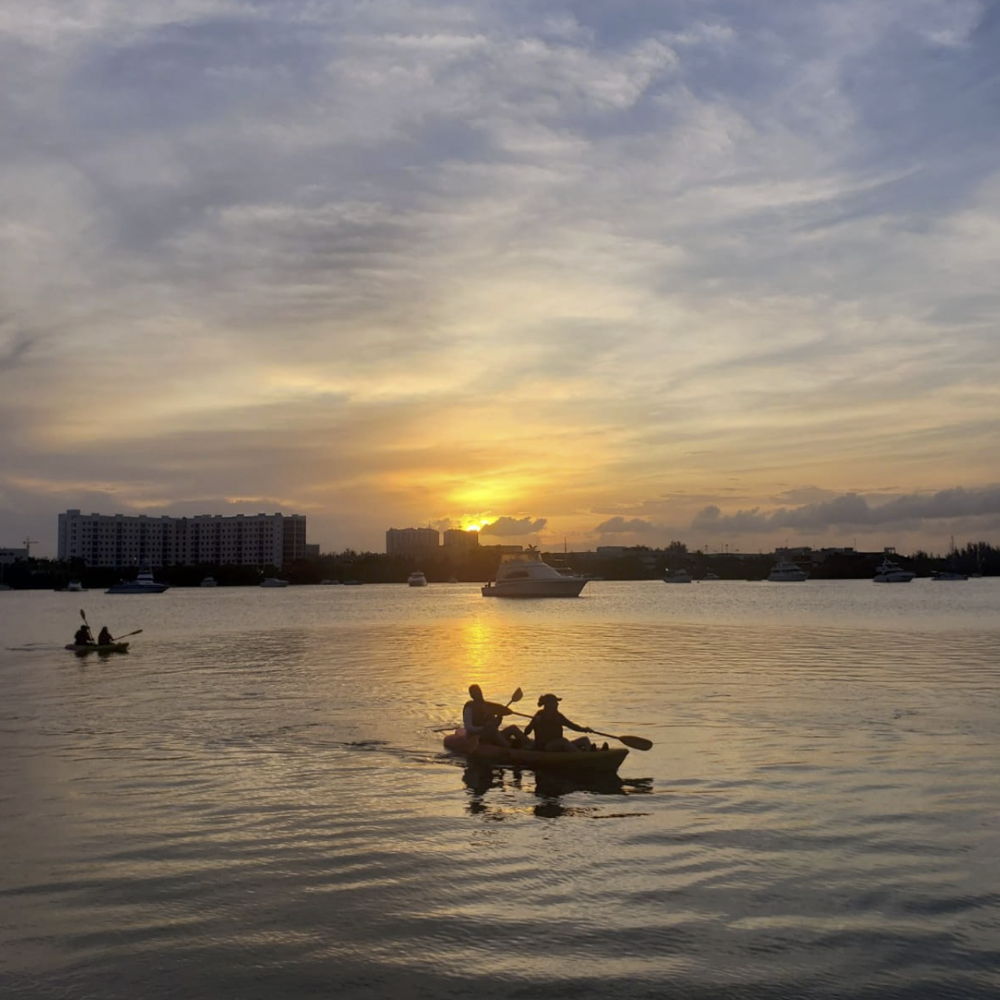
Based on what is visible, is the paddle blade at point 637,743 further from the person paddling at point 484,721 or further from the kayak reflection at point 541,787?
the person paddling at point 484,721

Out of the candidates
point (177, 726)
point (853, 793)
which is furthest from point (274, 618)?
point (853, 793)

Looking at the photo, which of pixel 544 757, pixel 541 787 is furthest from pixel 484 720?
pixel 541 787

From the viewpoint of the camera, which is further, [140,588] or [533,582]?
[140,588]

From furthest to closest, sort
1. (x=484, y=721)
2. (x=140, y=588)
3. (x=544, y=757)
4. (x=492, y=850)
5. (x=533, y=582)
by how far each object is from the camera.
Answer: (x=140, y=588)
(x=533, y=582)
(x=484, y=721)
(x=544, y=757)
(x=492, y=850)

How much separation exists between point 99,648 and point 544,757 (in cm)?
3796

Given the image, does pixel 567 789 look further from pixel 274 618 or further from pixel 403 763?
pixel 274 618

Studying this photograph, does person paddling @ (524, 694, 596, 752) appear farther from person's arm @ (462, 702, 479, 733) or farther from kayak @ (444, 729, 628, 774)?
person's arm @ (462, 702, 479, 733)

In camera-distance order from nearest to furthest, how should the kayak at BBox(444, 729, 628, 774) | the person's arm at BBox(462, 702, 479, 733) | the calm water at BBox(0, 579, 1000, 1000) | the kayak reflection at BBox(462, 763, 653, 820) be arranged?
1. the calm water at BBox(0, 579, 1000, 1000)
2. the kayak reflection at BBox(462, 763, 653, 820)
3. the kayak at BBox(444, 729, 628, 774)
4. the person's arm at BBox(462, 702, 479, 733)

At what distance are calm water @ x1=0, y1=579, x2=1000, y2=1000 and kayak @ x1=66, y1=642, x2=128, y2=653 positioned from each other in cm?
1519

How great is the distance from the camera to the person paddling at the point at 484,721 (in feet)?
75.0

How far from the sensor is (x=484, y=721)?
2325 centimetres

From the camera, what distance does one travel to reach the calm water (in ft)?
35.5

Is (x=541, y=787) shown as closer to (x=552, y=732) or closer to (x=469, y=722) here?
(x=552, y=732)

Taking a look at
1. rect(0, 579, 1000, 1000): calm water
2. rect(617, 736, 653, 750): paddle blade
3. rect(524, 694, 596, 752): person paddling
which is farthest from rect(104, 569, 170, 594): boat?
rect(617, 736, 653, 750): paddle blade
